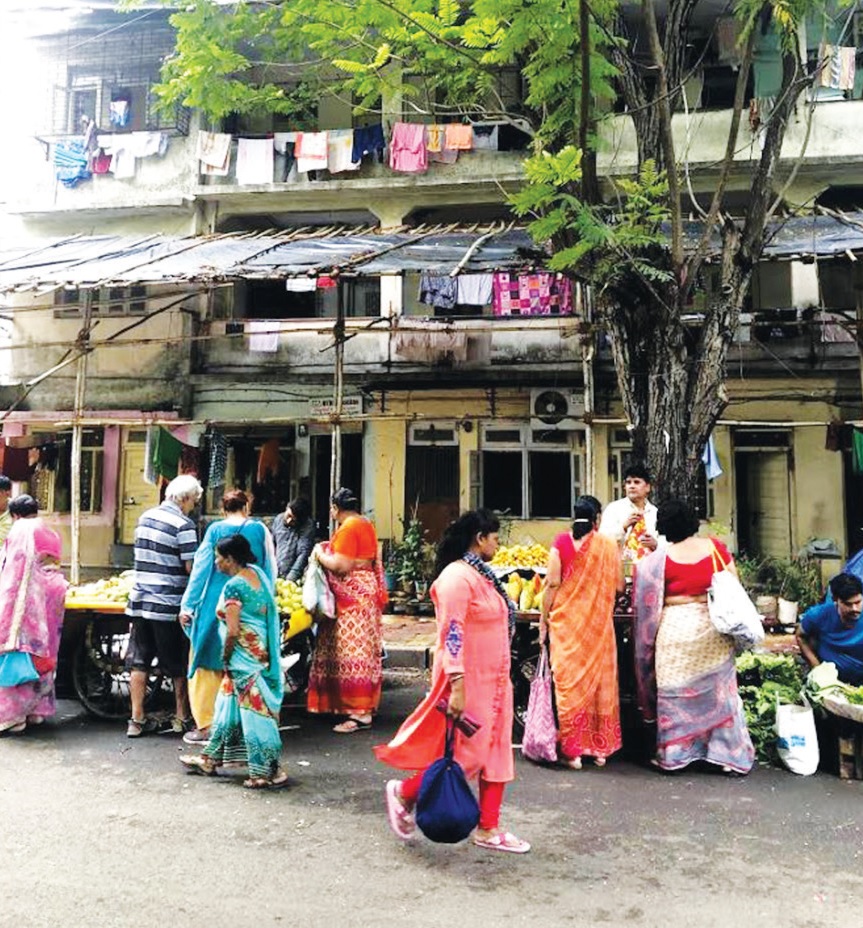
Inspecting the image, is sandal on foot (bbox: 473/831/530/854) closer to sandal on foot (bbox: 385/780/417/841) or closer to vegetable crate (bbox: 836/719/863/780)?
sandal on foot (bbox: 385/780/417/841)

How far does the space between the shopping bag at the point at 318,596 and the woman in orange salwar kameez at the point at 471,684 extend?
7.51 ft

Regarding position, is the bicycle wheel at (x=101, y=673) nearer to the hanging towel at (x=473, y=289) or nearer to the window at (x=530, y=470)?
the window at (x=530, y=470)

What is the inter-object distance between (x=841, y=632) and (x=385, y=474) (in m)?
8.79

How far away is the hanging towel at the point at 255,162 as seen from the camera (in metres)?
14.5

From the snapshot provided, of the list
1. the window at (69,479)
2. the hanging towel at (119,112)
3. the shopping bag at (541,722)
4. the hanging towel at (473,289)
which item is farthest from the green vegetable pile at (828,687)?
the hanging towel at (119,112)

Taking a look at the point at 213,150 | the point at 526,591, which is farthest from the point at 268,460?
the point at 526,591

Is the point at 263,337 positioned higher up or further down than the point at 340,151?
further down

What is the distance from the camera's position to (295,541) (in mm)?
8602

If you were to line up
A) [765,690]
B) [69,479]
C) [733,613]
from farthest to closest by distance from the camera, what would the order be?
[69,479] → [765,690] → [733,613]

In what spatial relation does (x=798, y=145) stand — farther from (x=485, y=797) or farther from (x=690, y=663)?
(x=485, y=797)

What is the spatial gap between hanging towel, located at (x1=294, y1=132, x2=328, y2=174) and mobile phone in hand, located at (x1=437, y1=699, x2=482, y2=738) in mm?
12631

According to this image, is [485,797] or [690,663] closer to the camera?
[485,797]

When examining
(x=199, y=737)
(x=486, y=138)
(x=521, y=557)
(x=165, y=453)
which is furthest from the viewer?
(x=486, y=138)

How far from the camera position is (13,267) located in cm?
1114
